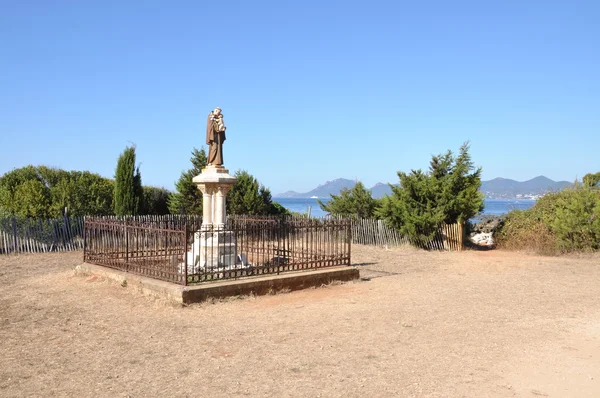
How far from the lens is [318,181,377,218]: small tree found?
81.5 feet

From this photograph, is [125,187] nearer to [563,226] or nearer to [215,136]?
[215,136]

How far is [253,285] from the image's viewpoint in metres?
10.6

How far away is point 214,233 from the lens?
38.6ft

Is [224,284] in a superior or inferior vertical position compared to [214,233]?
inferior

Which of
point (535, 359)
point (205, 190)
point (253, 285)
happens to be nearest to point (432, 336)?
point (535, 359)

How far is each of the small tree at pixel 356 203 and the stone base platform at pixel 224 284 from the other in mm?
12144

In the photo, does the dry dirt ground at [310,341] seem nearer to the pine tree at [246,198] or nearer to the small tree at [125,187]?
the small tree at [125,187]

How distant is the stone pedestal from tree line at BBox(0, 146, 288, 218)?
1045cm

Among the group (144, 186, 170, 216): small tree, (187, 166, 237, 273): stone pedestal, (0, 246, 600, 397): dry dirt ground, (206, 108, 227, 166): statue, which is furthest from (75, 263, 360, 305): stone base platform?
(144, 186, 170, 216): small tree

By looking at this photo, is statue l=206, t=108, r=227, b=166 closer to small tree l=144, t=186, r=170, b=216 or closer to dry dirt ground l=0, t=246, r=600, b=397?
dry dirt ground l=0, t=246, r=600, b=397

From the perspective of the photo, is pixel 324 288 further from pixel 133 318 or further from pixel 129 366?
pixel 129 366

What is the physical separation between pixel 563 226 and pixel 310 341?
1490cm

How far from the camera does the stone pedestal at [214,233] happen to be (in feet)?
37.7

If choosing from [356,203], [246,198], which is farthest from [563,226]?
[246,198]
